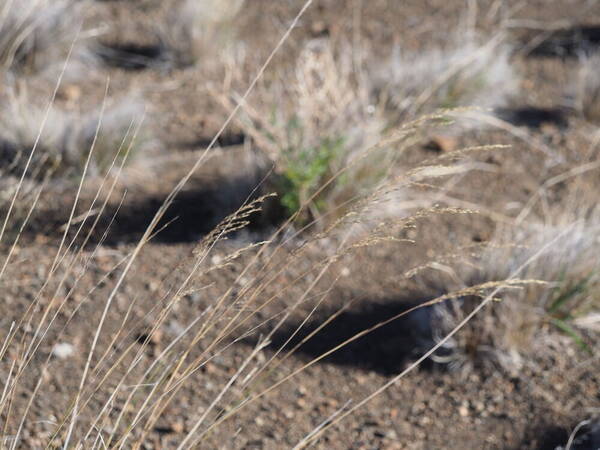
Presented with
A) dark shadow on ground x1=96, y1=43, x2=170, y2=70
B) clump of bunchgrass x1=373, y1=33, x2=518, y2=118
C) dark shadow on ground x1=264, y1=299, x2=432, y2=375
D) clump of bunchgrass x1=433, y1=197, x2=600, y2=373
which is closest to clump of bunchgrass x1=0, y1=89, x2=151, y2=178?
dark shadow on ground x1=96, y1=43, x2=170, y2=70

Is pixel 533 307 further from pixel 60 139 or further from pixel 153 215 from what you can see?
pixel 60 139

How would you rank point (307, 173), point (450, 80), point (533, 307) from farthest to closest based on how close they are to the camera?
point (450, 80)
point (307, 173)
point (533, 307)

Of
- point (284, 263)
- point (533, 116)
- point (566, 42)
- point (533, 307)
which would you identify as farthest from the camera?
point (566, 42)

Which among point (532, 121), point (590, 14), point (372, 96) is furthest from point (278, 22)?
point (590, 14)

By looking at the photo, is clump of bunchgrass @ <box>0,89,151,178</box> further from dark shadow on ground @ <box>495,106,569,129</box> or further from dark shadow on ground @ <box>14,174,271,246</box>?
dark shadow on ground @ <box>495,106,569,129</box>

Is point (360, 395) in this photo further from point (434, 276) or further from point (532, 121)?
point (532, 121)

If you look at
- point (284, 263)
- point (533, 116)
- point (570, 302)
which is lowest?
point (570, 302)

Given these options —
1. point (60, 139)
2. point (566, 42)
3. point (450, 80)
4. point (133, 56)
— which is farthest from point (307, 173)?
point (566, 42)
